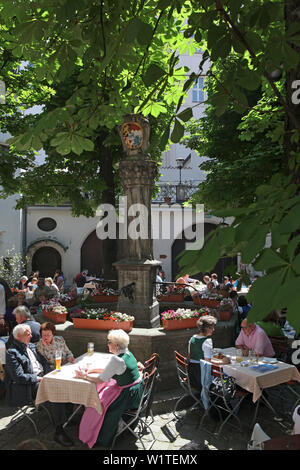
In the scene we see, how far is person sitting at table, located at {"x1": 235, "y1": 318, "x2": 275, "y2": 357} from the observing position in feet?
20.7

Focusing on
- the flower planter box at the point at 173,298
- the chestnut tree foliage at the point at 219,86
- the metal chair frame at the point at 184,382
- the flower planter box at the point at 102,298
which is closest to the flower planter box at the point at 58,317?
the flower planter box at the point at 102,298

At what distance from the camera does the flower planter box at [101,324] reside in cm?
683

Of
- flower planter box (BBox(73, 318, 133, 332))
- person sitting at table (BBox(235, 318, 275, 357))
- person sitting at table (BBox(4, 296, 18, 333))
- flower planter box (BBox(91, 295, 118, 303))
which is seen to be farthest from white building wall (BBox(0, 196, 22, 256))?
person sitting at table (BBox(235, 318, 275, 357))

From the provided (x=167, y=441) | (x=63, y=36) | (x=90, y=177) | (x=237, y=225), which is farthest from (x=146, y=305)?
(x=90, y=177)

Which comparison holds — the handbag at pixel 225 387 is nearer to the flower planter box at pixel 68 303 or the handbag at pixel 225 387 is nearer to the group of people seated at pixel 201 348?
A: the group of people seated at pixel 201 348

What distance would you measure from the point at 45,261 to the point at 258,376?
19789 mm

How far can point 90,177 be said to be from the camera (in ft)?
49.1

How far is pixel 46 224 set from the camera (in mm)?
23406

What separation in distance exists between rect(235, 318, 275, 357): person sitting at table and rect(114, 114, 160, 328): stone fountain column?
204 cm

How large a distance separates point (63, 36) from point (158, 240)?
21.4 m

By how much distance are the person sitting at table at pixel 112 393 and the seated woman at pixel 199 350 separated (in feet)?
3.53

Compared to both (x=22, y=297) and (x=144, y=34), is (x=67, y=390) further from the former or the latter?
(x=22, y=297)

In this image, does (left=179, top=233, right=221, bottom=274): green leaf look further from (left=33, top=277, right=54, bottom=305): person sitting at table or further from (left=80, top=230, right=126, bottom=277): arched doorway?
(left=80, top=230, right=126, bottom=277): arched doorway

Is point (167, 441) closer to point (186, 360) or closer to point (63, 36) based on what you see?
point (186, 360)
